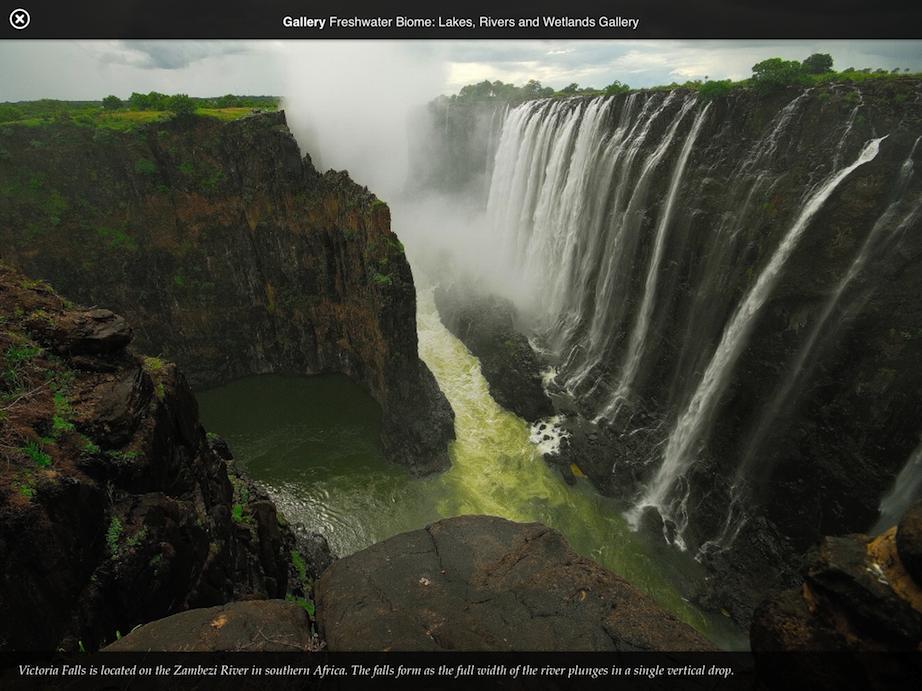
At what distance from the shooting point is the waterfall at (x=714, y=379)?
15043 millimetres

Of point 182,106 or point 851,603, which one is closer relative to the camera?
point 851,603

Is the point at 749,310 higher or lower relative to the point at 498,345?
higher

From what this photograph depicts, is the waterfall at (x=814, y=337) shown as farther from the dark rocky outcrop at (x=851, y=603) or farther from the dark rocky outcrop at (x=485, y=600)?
the dark rocky outcrop at (x=485, y=600)

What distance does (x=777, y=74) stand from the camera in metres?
17.4

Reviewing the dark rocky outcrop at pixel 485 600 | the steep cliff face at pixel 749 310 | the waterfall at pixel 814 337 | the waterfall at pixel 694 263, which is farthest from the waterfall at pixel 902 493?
the dark rocky outcrop at pixel 485 600

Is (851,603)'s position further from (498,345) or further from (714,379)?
(498,345)

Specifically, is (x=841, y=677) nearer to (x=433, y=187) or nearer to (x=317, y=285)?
(x=317, y=285)

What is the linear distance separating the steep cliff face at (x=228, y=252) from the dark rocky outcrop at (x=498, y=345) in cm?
379

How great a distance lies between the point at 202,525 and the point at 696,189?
68.1ft

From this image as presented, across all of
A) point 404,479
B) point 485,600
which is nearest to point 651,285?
point 404,479

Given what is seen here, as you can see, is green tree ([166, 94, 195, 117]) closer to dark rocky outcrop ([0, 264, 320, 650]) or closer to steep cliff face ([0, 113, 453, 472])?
steep cliff face ([0, 113, 453, 472])

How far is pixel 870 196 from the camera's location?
45.6 feet

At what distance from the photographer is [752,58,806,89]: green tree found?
56.6 feet

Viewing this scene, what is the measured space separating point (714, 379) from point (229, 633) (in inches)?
690
